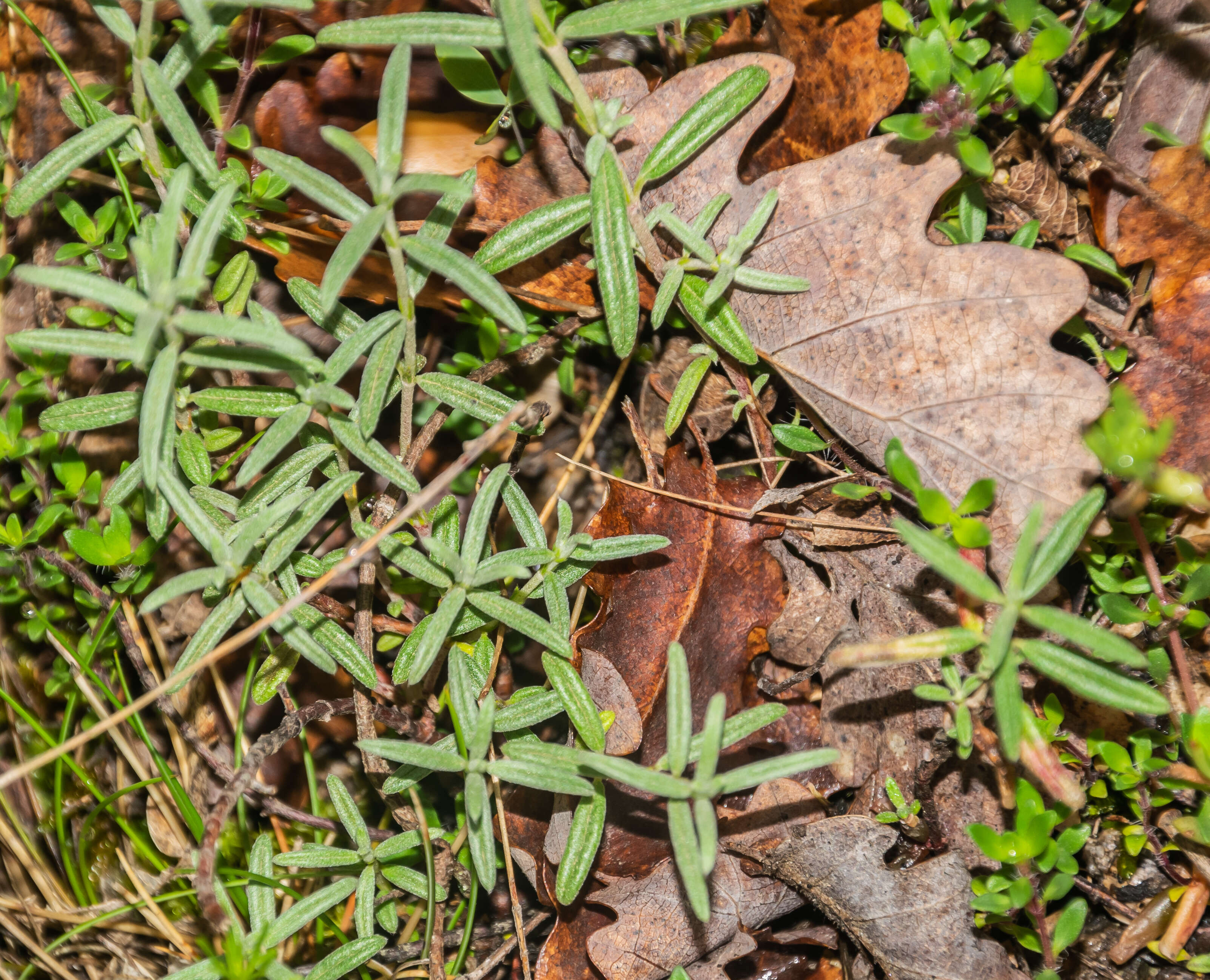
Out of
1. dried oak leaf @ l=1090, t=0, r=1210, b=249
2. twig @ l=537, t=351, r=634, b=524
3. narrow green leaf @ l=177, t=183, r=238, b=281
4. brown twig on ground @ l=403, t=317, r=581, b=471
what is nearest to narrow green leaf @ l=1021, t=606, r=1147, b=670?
dried oak leaf @ l=1090, t=0, r=1210, b=249

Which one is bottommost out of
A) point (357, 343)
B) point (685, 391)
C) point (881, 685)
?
point (881, 685)

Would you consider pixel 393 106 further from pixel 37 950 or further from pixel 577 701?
pixel 37 950

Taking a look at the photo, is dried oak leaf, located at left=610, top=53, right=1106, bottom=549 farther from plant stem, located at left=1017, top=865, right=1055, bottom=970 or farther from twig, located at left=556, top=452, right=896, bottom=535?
plant stem, located at left=1017, top=865, right=1055, bottom=970

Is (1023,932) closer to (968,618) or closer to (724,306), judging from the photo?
(968,618)

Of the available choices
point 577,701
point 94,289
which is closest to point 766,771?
point 577,701

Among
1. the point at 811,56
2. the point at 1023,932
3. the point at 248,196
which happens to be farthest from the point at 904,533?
the point at 248,196

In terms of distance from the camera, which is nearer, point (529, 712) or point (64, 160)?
point (64, 160)

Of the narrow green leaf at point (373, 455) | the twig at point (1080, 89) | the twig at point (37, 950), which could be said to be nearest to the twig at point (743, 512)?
the narrow green leaf at point (373, 455)
